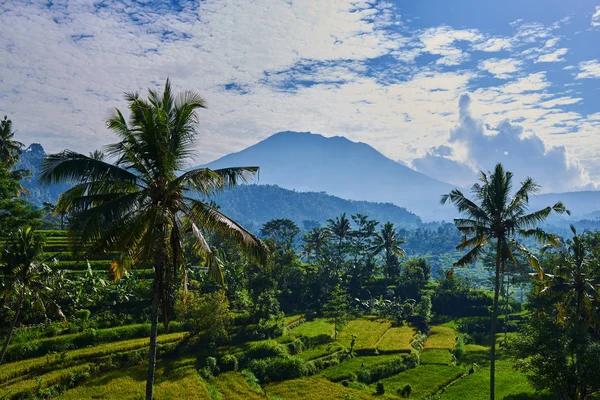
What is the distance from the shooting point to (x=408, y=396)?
29.2 m

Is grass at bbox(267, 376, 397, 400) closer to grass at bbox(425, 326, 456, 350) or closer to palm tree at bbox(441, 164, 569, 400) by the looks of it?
palm tree at bbox(441, 164, 569, 400)

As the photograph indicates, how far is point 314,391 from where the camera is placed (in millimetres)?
28172

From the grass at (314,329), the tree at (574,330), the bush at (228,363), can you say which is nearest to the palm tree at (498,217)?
the tree at (574,330)

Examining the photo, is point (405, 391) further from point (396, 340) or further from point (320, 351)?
point (396, 340)

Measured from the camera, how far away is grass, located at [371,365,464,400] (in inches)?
1199

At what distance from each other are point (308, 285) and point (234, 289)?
673 inches

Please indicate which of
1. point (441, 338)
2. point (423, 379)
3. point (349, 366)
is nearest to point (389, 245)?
point (441, 338)

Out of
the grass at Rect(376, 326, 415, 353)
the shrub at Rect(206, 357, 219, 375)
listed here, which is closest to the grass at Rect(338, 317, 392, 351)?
the grass at Rect(376, 326, 415, 353)

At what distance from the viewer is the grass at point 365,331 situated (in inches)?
1601

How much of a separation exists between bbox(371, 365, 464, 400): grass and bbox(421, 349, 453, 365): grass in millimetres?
1387

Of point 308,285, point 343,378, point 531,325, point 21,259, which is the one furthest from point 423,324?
point 21,259

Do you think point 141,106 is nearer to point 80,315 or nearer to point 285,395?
Answer: point 285,395

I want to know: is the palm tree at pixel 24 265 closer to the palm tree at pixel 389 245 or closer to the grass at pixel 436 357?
the grass at pixel 436 357

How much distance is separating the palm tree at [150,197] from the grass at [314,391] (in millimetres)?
17551
